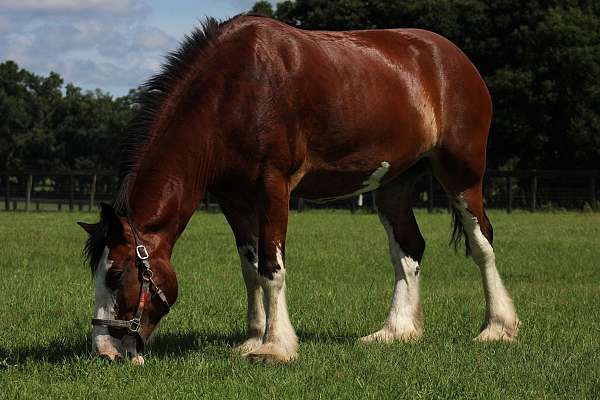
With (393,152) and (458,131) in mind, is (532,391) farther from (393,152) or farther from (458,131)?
(458,131)

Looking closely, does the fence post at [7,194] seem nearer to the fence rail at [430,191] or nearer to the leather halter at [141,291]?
the fence rail at [430,191]

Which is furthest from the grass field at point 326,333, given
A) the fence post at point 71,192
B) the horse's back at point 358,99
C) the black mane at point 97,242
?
the fence post at point 71,192

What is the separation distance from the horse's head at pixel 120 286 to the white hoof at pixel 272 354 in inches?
27.4

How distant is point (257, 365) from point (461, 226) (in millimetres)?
2443

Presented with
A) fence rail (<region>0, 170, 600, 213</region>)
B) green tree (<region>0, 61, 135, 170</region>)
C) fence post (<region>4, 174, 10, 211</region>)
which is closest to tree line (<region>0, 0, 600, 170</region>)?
fence rail (<region>0, 170, 600, 213</region>)

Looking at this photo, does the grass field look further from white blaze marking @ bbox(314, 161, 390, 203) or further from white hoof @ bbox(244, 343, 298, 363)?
white blaze marking @ bbox(314, 161, 390, 203)

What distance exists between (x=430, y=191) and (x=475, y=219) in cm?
2196

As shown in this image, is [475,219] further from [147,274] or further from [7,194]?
[7,194]

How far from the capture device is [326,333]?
271 inches

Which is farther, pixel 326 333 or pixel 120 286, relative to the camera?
pixel 326 333

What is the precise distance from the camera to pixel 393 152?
6367 mm

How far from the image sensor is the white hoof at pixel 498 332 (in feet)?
21.4

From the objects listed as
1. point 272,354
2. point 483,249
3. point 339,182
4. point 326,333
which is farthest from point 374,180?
point 272,354

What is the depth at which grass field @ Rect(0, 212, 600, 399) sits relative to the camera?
4828 mm
